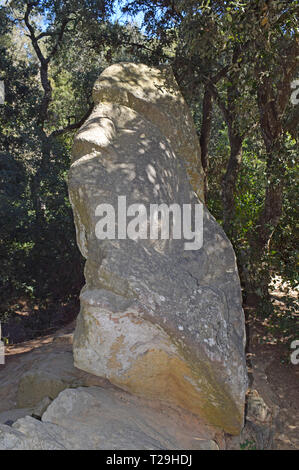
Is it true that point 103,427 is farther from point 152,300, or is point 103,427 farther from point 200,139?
point 200,139

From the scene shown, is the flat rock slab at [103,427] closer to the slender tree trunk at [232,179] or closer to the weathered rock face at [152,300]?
the weathered rock face at [152,300]

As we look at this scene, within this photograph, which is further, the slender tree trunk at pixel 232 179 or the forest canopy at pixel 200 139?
the slender tree trunk at pixel 232 179

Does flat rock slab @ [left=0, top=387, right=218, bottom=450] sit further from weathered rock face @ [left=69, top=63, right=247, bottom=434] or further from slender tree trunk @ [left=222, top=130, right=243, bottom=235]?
slender tree trunk @ [left=222, top=130, right=243, bottom=235]

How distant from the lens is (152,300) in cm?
404

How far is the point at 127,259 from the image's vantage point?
14.0 ft

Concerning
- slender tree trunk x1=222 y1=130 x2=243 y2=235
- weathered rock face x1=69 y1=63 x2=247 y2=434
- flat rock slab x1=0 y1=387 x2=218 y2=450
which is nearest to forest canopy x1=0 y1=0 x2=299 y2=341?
slender tree trunk x1=222 y1=130 x2=243 y2=235

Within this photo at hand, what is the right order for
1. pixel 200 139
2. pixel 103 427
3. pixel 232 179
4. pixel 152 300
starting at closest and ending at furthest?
pixel 103 427, pixel 152 300, pixel 232 179, pixel 200 139

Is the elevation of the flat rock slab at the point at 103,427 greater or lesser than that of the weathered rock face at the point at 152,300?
lesser

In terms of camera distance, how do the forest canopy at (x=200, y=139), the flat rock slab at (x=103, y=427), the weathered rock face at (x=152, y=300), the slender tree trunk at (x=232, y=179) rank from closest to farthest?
1. the flat rock slab at (x=103, y=427)
2. the weathered rock face at (x=152, y=300)
3. the forest canopy at (x=200, y=139)
4. the slender tree trunk at (x=232, y=179)

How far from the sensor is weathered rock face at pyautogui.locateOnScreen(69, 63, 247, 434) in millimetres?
3990

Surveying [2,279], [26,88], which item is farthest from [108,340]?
[26,88]

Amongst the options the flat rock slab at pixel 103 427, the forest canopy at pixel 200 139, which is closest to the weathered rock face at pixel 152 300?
the flat rock slab at pixel 103 427

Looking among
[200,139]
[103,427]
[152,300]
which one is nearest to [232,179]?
[200,139]

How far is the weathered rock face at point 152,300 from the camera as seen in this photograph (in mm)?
3990
